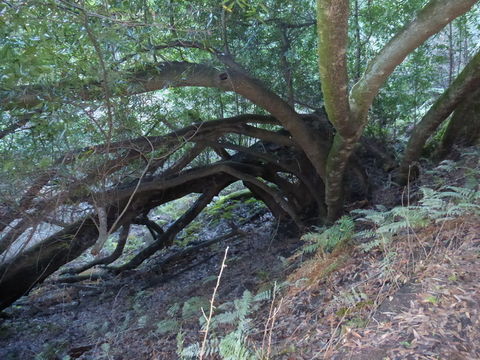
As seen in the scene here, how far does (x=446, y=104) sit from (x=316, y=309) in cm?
388

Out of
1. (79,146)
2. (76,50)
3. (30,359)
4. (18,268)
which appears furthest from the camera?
(18,268)

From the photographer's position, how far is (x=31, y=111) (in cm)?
381

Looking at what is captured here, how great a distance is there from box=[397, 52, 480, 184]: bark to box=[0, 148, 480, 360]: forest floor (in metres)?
0.50

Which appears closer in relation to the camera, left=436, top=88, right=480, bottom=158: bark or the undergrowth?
the undergrowth

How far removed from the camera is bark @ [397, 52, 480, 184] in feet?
17.9

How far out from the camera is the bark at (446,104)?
5.45m

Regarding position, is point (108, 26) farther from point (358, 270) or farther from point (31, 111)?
point (358, 270)

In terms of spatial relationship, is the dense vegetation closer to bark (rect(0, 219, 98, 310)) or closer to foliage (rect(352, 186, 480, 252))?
bark (rect(0, 219, 98, 310))

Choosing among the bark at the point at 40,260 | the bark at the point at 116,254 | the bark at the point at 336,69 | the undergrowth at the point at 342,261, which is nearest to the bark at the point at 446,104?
the bark at the point at 336,69

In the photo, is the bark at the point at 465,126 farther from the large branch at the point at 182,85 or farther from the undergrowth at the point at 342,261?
the large branch at the point at 182,85

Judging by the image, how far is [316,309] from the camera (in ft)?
12.1

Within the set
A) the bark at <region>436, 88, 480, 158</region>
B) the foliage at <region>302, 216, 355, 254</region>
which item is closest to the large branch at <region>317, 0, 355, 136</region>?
the foliage at <region>302, 216, 355, 254</region>

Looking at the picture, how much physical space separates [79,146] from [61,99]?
84cm

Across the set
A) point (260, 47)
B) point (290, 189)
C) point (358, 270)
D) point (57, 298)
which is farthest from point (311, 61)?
point (57, 298)
